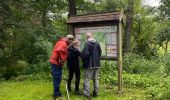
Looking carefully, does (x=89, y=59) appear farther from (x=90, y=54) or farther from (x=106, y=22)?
(x=106, y=22)

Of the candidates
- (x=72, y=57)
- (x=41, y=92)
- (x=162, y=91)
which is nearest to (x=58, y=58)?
(x=72, y=57)

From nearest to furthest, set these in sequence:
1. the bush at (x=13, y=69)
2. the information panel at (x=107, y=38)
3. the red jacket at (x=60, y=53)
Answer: the red jacket at (x=60, y=53) → the information panel at (x=107, y=38) → the bush at (x=13, y=69)

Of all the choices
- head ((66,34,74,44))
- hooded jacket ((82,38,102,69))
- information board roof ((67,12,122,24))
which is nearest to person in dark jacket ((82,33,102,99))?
hooded jacket ((82,38,102,69))

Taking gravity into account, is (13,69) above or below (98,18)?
below

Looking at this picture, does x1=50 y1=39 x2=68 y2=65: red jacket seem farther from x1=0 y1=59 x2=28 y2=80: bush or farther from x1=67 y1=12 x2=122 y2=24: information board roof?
x1=0 y1=59 x2=28 y2=80: bush

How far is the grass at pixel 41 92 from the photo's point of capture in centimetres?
1048

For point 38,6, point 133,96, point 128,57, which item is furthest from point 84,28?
point 38,6

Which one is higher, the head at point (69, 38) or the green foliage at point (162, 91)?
the head at point (69, 38)

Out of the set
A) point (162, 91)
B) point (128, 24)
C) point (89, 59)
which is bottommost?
point (162, 91)

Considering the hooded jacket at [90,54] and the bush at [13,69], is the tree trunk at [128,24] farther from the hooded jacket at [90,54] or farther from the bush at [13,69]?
the hooded jacket at [90,54]

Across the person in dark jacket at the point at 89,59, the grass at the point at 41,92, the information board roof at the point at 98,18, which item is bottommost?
the grass at the point at 41,92

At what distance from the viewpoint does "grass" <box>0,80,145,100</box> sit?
1048cm

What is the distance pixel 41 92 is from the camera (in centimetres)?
1140

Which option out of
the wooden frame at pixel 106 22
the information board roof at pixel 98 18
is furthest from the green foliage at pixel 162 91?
the information board roof at pixel 98 18
